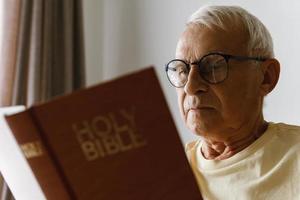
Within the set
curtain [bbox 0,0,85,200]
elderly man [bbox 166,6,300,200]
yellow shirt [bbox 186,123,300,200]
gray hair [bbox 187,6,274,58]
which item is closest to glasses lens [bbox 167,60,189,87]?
elderly man [bbox 166,6,300,200]

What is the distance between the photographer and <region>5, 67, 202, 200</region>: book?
640mm

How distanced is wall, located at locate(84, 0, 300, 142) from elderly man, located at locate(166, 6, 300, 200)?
0.43 metres

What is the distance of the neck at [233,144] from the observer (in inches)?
45.4

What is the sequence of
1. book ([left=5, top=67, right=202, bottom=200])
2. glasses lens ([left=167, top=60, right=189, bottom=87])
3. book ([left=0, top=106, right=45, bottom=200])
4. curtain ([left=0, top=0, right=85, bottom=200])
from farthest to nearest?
curtain ([left=0, top=0, right=85, bottom=200]) → glasses lens ([left=167, top=60, right=189, bottom=87]) → book ([left=0, top=106, right=45, bottom=200]) → book ([left=5, top=67, right=202, bottom=200])

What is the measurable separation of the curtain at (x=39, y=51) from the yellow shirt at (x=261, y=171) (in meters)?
0.98

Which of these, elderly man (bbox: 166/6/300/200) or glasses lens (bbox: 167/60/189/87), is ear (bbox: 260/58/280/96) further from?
glasses lens (bbox: 167/60/189/87)

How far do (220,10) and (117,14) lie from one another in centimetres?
125

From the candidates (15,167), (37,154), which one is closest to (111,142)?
(37,154)

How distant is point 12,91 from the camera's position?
192 centimetres

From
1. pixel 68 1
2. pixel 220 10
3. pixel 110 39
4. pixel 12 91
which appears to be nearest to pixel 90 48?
pixel 110 39

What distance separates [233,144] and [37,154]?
60 centimetres

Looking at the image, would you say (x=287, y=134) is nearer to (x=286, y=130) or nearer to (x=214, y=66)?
(x=286, y=130)

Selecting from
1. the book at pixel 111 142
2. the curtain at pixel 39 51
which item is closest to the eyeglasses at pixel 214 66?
the book at pixel 111 142

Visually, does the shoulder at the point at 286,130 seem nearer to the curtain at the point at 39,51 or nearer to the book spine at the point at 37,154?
the book spine at the point at 37,154
